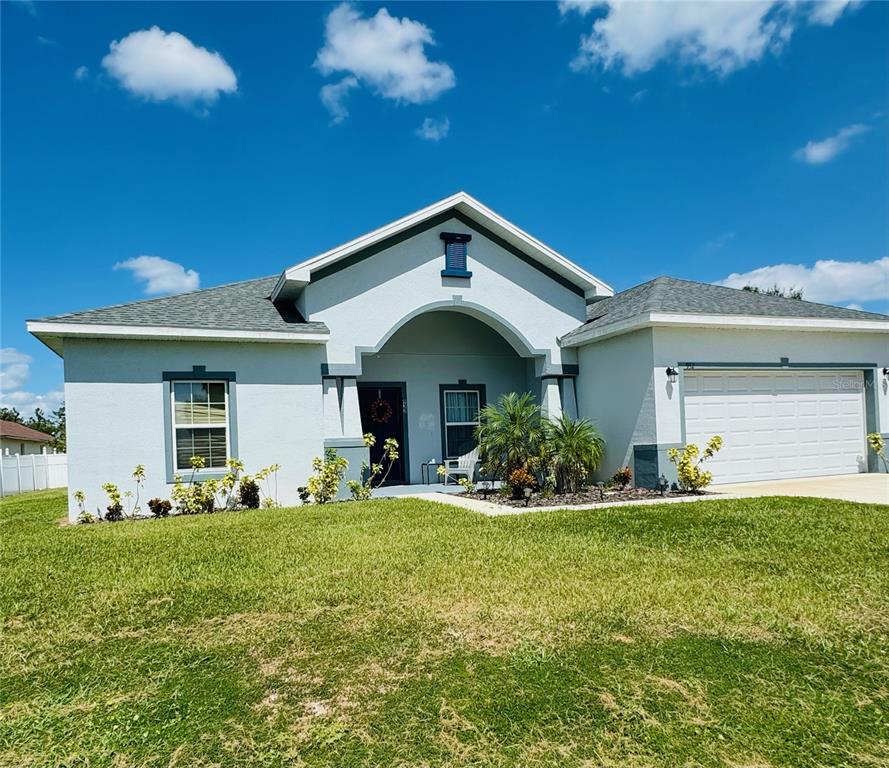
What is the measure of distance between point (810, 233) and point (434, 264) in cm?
1692

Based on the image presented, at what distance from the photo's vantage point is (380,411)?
14.8 m

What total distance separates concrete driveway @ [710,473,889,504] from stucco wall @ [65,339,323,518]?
8484 mm

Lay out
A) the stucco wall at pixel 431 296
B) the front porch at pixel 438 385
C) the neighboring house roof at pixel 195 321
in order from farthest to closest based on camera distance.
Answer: the front porch at pixel 438 385 → the stucco wall at pixel 431 296 → the neighboring house roof at pixel 195 321

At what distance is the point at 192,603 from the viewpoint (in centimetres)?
508

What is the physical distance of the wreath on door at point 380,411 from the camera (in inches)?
581

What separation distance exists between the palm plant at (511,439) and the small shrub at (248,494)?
461cm

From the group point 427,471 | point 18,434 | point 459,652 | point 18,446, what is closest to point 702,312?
point 427,471

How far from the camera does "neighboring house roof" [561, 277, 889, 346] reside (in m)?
11.7

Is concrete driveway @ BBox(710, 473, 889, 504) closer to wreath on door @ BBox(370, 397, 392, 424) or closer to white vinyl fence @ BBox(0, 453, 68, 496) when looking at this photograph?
wreath on door @ BBox(370, 397, 392, 424)

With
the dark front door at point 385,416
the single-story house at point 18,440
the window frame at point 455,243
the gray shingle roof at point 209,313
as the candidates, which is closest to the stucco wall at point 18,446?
the single-story house at point 18,440

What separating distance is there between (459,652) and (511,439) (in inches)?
321

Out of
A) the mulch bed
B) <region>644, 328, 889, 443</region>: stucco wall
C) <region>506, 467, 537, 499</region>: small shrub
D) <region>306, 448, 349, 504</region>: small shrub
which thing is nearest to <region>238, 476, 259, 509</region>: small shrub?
<region>306, 448, 349, 504</region>: small shrub

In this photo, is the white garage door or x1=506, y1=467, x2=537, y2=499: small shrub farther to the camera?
the white garage door

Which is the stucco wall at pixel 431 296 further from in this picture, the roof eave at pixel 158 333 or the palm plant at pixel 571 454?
the palm plant at pixel 571 454
